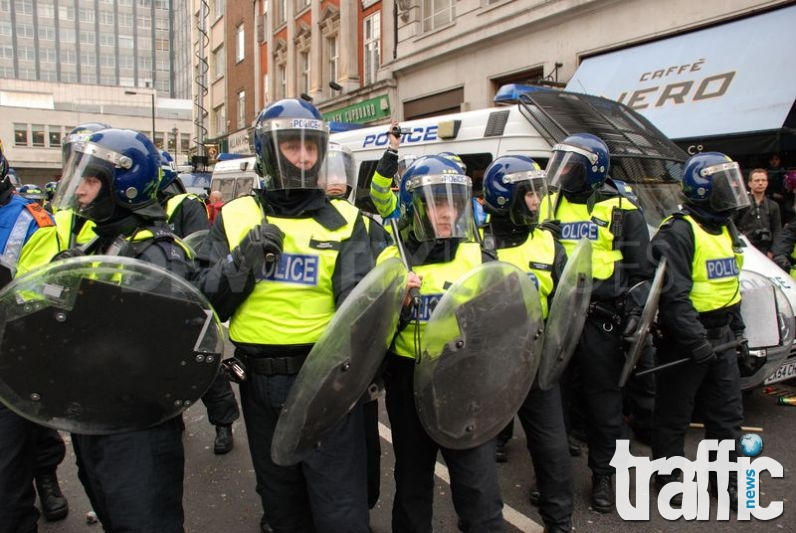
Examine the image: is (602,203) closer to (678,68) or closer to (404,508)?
(404,508)

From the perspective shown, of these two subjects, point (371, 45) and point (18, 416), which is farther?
point (371, 45)

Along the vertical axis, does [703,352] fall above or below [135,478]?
above

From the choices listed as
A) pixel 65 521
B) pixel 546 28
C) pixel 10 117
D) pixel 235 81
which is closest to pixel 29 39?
pixel 10 117

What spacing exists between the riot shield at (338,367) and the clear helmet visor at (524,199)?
114cm

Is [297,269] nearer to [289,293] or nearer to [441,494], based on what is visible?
[289,293]

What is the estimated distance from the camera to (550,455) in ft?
9.56

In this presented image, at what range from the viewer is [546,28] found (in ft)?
41.0

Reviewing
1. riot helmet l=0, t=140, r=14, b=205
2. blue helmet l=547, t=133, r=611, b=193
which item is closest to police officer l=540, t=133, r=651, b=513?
blue helmet l=547, t=133, r=611, b=193

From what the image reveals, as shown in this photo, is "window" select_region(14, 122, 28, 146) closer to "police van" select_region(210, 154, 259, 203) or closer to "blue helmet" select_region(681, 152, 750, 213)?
"police van" select_region(210, 154, 259, 203)

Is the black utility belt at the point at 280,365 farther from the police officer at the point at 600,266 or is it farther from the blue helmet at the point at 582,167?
the blue helmet at the point at 582,167

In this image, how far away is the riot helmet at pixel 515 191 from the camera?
3.09 m

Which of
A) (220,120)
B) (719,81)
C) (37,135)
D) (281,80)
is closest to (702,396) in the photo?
(719,81)

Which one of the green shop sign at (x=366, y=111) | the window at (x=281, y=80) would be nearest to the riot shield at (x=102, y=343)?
the green shop sign at (x=366, y=111)

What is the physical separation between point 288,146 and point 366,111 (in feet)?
56.8
